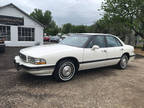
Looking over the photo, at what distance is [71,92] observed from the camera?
3.32m

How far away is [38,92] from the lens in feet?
10.6

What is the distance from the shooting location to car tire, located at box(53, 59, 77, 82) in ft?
12.5

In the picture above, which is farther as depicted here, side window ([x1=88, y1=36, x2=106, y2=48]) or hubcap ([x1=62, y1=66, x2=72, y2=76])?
side window ([x1=88, y1=36, x2=106, y2=48])

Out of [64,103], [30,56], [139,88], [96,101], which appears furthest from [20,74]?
[139,88]

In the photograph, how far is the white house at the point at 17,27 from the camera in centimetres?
1398

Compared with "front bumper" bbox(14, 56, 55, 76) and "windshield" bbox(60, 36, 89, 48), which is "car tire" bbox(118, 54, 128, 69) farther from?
"front bumper" bbox(14, 56, 55, 76)

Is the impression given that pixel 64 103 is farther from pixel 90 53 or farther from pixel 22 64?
pixel 90 53

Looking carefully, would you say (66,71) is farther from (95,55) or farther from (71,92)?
(95,55)

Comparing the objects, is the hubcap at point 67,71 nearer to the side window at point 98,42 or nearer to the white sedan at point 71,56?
the white sedan at point 71,56

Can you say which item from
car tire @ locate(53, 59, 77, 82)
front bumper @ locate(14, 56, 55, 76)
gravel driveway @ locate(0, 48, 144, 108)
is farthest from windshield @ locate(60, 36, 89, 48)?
front bumper @ locate(14, 56, 55, 76)

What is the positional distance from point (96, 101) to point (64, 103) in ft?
2.44

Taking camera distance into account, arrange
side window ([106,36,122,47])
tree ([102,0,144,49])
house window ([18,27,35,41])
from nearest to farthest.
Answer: side window ([106,36,122,47]) → tree ([102,0,144,49]) → house window ([18,27,35,41])

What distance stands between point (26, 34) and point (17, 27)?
1363 mm

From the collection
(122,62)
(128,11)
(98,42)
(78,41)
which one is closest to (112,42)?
(98,42)
